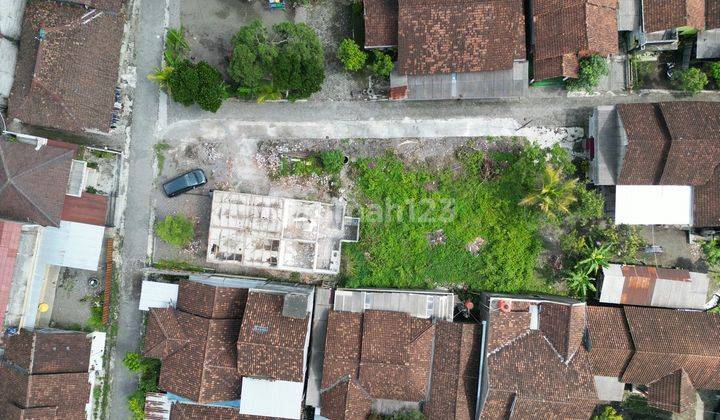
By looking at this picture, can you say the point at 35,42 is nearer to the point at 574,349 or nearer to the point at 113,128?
the point at 113,128

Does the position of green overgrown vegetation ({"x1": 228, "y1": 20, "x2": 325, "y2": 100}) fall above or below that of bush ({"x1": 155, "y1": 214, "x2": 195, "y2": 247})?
above

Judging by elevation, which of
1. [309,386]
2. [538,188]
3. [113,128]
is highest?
[113,128]

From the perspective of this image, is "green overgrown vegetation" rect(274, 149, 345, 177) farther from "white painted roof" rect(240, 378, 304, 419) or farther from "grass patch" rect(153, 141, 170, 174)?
"white painted roof" rect(240, 378, 304, 419)

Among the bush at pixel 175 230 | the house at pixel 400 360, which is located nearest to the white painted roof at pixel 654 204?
the house at pixel 400 360

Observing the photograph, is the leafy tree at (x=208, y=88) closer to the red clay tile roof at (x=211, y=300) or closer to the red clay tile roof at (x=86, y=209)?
the red clay tile roof at (x=86, y=209)

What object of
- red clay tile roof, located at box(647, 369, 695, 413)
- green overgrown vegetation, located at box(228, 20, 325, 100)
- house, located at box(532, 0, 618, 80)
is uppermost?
house, located at box(532, 0, 618, 80)

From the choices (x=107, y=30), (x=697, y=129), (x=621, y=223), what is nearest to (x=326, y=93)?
(x=107, y=30)

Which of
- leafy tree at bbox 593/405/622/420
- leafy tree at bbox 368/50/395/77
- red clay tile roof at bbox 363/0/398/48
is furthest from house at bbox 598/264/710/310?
red clay tile roof at bbox 363/0/398/48
